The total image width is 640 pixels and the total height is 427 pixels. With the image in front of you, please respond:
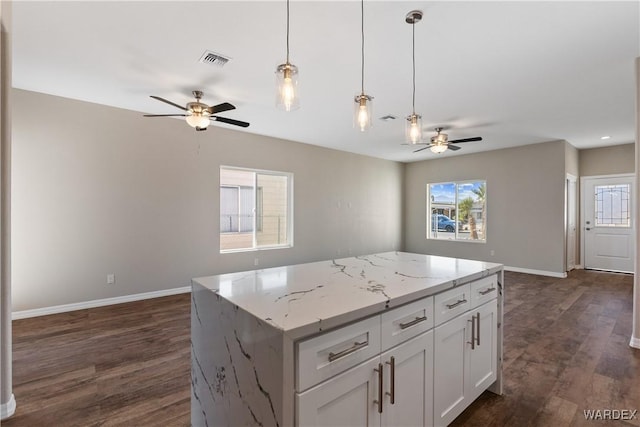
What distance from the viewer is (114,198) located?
→ 414 cm

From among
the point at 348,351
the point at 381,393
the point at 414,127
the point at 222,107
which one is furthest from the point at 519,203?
the point at 348,351

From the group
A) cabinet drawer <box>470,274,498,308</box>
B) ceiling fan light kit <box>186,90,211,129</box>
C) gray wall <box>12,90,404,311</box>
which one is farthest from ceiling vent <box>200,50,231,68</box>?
cabinet drawer <box>470,274,498,308</box>

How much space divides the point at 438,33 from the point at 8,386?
3.89m

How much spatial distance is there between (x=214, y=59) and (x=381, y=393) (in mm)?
2978

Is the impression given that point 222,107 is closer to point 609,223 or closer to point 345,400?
point 345,400

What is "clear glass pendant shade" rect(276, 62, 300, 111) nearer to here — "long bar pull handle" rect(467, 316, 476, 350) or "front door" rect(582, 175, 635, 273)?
"long bar pull handle" rect(467, 316, 476, 350)

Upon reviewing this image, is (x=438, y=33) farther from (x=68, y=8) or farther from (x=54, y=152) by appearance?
(x=54, y=152)

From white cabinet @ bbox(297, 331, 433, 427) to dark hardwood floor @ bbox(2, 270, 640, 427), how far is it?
63 cm

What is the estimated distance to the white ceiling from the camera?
2.19 m

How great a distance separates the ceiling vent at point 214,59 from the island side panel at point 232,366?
2.18 metres

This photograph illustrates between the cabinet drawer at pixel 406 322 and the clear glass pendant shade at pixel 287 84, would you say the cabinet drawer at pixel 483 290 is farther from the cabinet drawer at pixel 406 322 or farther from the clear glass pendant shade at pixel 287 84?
the clear glass pendant shade at pixel 287 84

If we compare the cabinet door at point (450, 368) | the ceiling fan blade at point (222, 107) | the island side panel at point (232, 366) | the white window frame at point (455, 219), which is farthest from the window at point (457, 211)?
the island side panel at point (232, 366)

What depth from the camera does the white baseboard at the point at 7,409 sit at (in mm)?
1862

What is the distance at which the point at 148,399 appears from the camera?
2072mm
